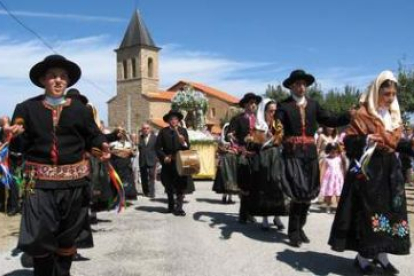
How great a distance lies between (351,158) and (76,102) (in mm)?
2743

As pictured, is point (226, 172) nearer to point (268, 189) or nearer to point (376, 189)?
point (268, 189)

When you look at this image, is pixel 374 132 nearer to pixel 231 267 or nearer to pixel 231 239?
pixel 231 267

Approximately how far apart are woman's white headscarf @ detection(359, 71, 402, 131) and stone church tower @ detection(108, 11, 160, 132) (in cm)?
7993

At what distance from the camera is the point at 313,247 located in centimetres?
659

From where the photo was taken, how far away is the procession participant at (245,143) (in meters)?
8.10

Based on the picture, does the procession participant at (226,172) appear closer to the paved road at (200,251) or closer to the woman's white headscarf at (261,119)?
the paved road at (200,251)

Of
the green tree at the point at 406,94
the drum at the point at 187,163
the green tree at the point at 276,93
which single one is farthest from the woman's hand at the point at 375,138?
the green tree at the point at 276,93

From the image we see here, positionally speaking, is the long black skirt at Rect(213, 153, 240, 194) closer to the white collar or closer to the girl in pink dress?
the girl in pink dress

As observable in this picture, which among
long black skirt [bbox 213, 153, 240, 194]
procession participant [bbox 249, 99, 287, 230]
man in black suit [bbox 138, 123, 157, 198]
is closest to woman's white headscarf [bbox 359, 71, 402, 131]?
procession participant [bbox 249, 99, 287, 230]

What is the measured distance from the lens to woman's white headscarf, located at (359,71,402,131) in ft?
17.4

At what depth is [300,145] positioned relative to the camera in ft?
22.0

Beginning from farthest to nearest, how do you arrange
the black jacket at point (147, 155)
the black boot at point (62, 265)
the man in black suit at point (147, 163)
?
the black jacket at point (147, 155) < the man in black suit at point (147, 163) < the black boot at point (62, 265)

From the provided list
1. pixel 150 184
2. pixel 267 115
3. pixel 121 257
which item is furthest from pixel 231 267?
pixel 150 184

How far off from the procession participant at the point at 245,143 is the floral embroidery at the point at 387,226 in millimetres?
2906
